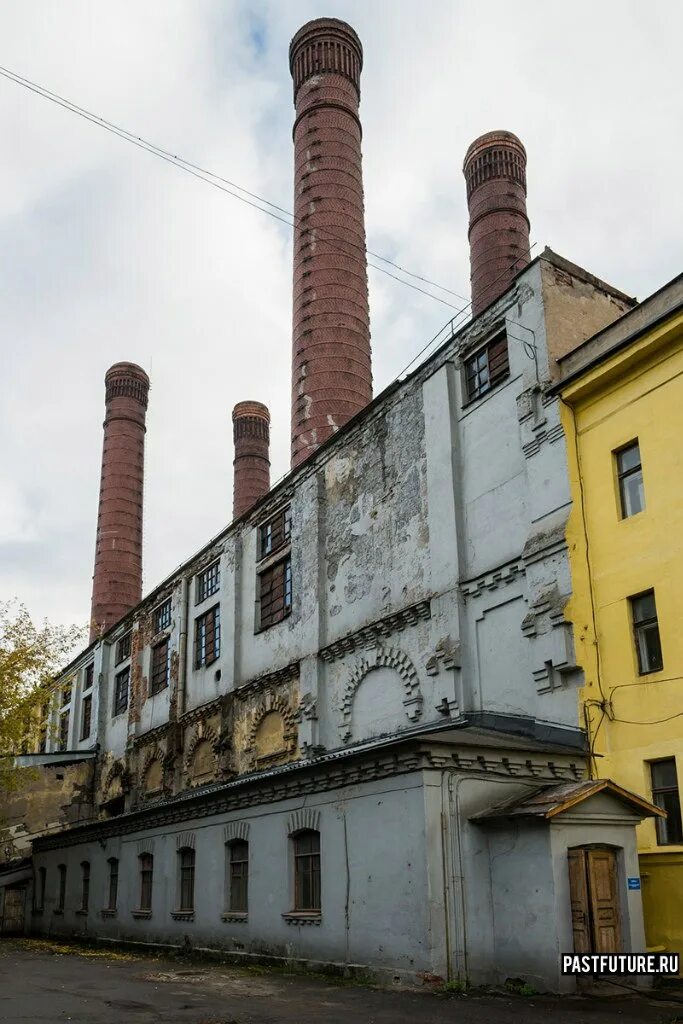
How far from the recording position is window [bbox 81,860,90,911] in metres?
23.0

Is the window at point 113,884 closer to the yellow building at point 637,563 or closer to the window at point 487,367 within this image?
the yellow building at point 637,563

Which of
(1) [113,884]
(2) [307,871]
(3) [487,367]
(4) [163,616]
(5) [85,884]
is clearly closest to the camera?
(2) [307,871]

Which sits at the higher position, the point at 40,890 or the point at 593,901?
the point at 593,901

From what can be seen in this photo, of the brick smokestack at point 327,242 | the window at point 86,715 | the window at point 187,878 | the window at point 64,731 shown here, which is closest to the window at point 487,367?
the window at point 187,878

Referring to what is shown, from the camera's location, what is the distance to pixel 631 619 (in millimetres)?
13711

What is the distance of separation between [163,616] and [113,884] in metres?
11.0

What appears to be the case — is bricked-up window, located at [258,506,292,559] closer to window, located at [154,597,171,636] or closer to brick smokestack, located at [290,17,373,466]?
brick smokestack, located at [290,17,373,466]

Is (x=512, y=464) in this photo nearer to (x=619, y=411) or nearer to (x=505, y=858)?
(x=619, y=411)

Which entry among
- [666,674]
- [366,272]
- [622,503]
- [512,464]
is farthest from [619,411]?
[366,272]

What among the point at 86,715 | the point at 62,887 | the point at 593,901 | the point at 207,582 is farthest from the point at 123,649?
the point at 593,901

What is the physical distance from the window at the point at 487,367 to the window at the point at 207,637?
11967mm

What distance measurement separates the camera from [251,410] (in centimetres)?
4884

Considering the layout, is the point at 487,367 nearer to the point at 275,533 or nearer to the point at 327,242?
the point at 275,533

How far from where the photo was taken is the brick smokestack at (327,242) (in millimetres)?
30969
